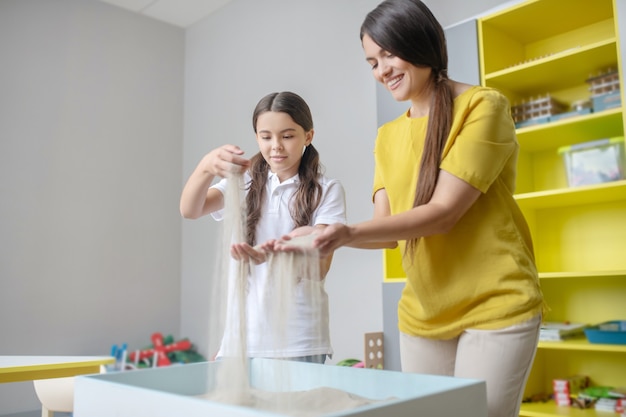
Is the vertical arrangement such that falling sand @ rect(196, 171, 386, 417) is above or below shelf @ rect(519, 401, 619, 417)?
above

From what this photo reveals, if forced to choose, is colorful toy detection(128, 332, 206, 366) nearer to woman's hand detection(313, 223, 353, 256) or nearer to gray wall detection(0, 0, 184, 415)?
gray wall detection(0, 0, 184, 415)

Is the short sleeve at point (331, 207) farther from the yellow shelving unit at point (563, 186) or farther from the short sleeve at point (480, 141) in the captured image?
the yellow shelving unit at point (563, 186)

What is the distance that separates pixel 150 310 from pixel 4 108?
63.0 inches

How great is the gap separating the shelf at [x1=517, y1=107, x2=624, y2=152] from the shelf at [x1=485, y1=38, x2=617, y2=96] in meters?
0.21

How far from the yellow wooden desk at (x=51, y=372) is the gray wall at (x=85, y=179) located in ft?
6.54

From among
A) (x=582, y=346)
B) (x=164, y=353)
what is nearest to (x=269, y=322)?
(x=582, y=346)

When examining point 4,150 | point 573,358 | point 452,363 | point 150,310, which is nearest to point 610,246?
point 573,358

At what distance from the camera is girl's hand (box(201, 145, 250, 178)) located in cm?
103

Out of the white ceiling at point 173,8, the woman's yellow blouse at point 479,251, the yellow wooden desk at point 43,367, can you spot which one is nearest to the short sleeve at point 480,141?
the woman's yellow blouse at point 479,251

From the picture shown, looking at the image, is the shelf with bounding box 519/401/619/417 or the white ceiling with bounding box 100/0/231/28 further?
the white ceiling with bounding box 100/0/231/28

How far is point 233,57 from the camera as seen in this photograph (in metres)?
4.09

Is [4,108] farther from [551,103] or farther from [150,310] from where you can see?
[551,103]

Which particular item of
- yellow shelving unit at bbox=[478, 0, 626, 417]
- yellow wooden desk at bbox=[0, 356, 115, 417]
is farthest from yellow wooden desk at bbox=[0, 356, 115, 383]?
yellow shelving unit at bbox=[478, 0, 626, 417]

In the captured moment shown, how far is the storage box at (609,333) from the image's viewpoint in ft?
6.34
